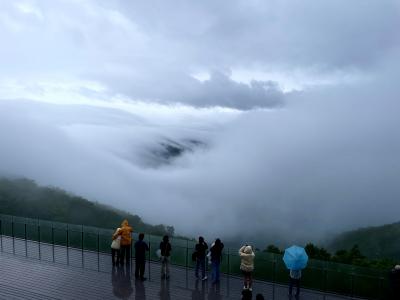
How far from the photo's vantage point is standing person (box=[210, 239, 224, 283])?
1612cm

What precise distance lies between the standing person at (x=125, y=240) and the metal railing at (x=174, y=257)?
94 cm

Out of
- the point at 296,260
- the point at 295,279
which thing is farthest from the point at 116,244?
the point at 296,260

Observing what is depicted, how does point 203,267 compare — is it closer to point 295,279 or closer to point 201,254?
point 201,254

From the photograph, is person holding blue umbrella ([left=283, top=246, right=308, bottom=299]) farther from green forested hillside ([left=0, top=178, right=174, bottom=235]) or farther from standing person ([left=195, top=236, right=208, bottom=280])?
green forested hillside ([left=0, top=178, right=174, bottom=235])

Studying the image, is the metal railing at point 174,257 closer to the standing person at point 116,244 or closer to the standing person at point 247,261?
the standing person at point 116,244

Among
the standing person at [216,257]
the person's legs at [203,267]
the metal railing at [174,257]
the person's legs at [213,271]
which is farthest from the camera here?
the person's legs at [203,267]

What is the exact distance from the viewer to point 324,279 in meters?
16.0

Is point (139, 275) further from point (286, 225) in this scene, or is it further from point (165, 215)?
point (286, 225)

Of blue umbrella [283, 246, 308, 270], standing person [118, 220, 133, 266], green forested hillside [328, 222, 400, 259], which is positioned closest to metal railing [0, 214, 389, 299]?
standing person [118, 220, 133, 266]

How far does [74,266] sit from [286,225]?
579 feet

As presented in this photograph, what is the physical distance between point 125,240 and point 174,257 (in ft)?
7.45

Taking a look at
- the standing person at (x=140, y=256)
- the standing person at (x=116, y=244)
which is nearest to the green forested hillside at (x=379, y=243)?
the standing person at (x=116, y=244)

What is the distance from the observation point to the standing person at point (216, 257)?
1612 cm

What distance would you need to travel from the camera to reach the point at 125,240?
17969 millimetres
